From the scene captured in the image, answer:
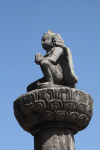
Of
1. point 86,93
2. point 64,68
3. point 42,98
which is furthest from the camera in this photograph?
point 64,68

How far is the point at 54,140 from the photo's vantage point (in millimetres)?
6215

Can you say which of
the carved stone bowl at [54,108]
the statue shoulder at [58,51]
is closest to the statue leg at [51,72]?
the statue shoulder at [58,51]

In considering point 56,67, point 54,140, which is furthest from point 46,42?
point 54,140

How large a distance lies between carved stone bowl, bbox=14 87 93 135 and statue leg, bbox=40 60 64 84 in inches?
29.6

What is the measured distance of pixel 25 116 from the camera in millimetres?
6473

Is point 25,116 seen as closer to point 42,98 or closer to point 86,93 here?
point 42,98

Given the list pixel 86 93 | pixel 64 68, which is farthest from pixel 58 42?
pixel 86 93

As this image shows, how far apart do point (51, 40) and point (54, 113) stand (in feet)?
7.93

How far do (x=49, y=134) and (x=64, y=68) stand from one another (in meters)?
1.87

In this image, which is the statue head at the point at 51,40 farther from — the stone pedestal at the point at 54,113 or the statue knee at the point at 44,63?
the stone pedestal at the point at 54,113

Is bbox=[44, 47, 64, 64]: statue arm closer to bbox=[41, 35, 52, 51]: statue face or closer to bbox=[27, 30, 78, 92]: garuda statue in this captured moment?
bbox=[27, 30, 78, 92]: garuda statue

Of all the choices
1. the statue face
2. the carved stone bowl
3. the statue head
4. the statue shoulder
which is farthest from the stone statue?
the statue face

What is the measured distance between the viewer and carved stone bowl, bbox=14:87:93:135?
6.14 metres

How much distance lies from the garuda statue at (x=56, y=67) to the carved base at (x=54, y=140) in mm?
1159
